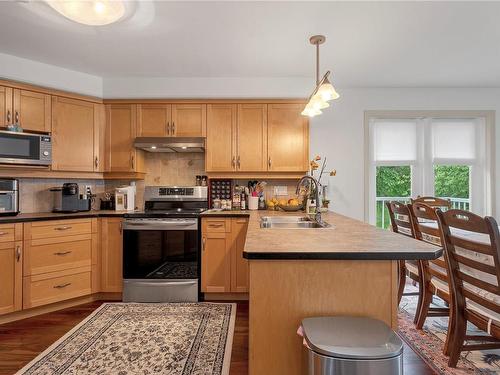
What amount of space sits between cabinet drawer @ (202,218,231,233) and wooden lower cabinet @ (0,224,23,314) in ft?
5.42

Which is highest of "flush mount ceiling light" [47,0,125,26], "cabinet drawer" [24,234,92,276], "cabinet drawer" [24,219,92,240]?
"flush mount ceiling light" [47,0,125,26]

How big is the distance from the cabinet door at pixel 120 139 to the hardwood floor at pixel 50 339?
1531mm


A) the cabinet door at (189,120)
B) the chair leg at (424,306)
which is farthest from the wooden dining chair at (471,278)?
the cabinet door at (189,120)

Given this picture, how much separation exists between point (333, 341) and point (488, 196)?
3.72 m

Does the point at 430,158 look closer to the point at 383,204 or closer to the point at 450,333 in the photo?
the point at 383,204

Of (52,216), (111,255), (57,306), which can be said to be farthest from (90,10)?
(57,306)

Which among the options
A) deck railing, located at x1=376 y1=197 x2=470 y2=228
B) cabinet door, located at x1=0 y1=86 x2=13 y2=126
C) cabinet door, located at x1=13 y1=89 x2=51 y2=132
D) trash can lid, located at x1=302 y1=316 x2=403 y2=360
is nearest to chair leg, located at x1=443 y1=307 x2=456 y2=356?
trash can lid, located at x1=302 y1=316 x2=403 y2=360

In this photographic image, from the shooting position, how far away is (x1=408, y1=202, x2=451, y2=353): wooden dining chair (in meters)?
1.91

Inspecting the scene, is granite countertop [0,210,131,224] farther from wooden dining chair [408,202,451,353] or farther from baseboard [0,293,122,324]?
wooden dining chair [408,202,451,353]

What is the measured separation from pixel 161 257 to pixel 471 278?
253cm

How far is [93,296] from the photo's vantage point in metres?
2.93

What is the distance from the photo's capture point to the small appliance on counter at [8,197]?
2539mm

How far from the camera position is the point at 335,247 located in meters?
1.20

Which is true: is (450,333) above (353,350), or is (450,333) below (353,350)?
below
